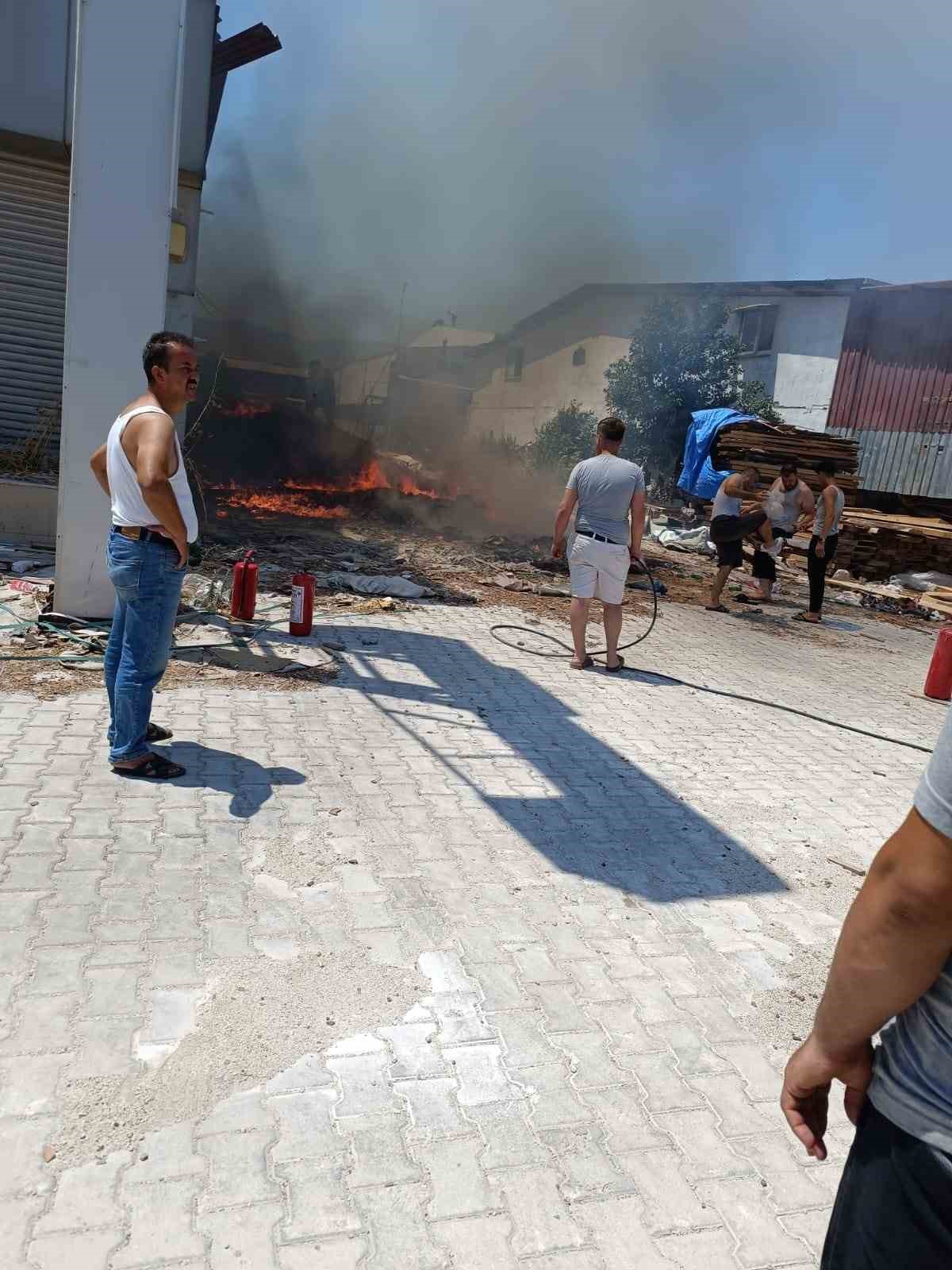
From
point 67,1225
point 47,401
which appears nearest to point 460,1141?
point 67,1225

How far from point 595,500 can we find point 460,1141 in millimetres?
5335

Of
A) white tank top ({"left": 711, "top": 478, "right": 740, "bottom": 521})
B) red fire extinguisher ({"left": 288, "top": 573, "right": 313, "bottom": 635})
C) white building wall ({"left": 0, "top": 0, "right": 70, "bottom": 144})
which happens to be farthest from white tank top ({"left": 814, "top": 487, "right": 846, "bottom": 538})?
white building wall ({"left": 0, "top": 0, "right": 70, "bottom": 144})

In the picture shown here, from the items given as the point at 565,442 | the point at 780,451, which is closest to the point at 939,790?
the point at 780,451

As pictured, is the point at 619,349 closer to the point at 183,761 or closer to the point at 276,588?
the point at 276,588

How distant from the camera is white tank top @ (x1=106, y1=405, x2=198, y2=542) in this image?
156 inches

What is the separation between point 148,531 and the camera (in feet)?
13.1

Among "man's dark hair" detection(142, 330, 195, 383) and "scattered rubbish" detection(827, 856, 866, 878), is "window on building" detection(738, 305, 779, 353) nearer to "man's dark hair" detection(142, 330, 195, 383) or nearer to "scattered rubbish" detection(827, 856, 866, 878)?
"scattered rubbish" detection(827, 856, 866, 878)

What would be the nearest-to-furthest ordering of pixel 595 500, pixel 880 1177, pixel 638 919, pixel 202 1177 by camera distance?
pixel 880 1177, pixel 202 1177, pixel 638 919, pixel 595 500

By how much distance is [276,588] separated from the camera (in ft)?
29.0

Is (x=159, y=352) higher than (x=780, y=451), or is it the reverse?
(x=780, y=451)

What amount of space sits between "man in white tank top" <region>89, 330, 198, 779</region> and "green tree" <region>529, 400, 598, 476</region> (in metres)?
17.2

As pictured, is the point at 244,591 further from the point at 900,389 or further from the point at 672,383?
the point at 900,389

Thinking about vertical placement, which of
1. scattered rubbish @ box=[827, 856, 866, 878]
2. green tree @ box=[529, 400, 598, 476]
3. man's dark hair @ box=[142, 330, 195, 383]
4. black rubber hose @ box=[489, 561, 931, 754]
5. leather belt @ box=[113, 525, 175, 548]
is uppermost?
green tree @ box=[529, 400, 598, 476]

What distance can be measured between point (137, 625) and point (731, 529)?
7.88m
